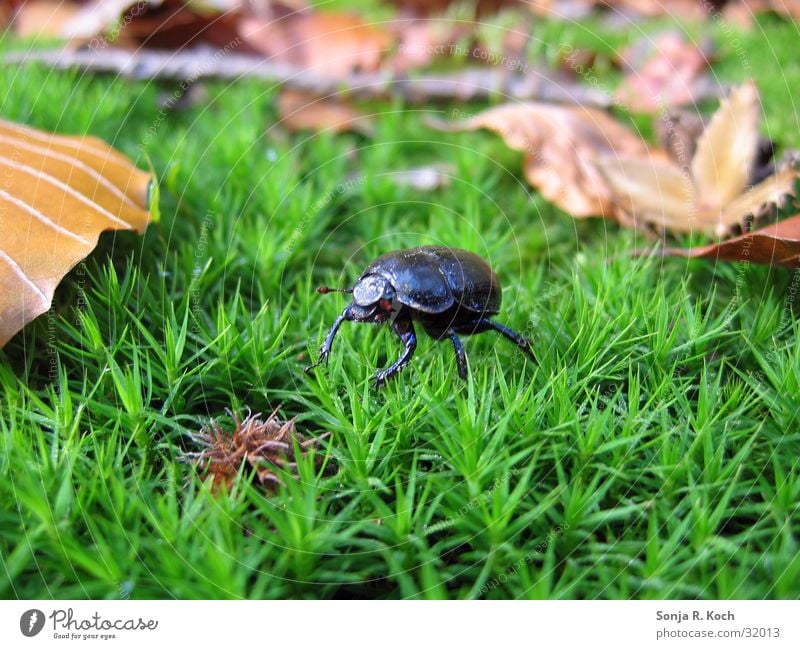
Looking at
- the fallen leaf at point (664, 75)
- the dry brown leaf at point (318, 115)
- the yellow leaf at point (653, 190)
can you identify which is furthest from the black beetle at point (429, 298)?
the fallen leaf at point (664, 75)

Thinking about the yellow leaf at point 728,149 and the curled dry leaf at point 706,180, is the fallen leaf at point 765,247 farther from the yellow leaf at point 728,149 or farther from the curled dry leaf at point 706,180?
the yellow leaf at point 728,149

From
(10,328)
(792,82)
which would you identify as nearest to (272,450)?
(10,328)

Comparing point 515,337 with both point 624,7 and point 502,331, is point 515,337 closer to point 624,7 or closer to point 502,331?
point 502,331

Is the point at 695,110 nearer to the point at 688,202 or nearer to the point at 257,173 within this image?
the point at 688,202

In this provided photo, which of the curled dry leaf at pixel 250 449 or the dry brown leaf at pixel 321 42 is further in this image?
the dry brown leaf at pixel 321 42

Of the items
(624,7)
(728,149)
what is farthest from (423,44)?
(728,149)

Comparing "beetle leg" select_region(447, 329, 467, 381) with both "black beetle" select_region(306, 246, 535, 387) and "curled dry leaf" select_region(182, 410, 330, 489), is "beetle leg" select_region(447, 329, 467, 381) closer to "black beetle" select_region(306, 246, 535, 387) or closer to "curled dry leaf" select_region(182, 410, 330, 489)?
"black beetle" select_region(306, 246, 535, 387)
